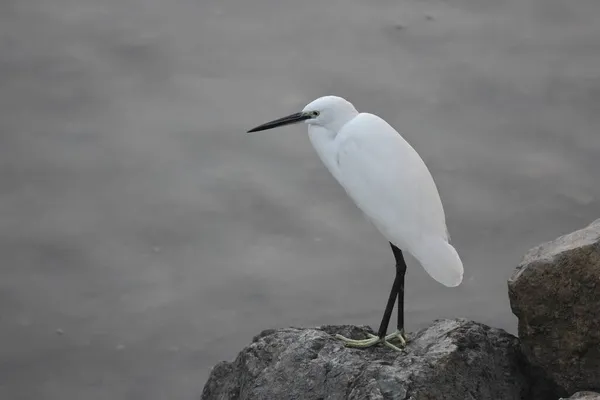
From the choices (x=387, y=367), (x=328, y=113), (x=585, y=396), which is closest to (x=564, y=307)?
(x=585, y=396)

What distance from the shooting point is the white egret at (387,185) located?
253 centimetres

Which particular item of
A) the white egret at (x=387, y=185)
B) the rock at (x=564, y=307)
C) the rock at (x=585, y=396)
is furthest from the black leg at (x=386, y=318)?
the rock at (x=585, y=396)

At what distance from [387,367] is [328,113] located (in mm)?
722

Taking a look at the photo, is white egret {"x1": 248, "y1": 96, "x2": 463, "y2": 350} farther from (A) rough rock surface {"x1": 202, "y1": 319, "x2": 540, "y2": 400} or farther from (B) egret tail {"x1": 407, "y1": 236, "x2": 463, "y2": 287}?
(A) rough rock surface {"x1": 202, "y1": 319, "x2": 540, "y2": 400}

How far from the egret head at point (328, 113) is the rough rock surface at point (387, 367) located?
564mm

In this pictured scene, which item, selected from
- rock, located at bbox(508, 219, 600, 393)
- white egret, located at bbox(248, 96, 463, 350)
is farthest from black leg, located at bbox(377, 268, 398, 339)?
rock, located at bbox(508, 219, 600, 393)

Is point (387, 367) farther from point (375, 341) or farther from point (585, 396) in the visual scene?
point (585, 396)

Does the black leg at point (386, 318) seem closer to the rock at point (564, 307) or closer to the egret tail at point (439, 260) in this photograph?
the egret tail at point (439, 260)

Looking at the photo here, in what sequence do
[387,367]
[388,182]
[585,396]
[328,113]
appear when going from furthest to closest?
[328,113], [388,182], [387,367], [585,396]

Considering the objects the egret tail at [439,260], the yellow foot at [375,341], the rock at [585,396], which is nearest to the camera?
the rock at [585,396]

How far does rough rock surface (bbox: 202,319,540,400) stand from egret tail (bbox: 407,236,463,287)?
151 millimetres

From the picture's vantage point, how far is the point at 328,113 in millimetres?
2719

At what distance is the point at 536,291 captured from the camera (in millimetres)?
2385

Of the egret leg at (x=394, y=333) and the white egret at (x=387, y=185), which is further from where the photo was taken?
the egret leg at (x=394, y=333)
